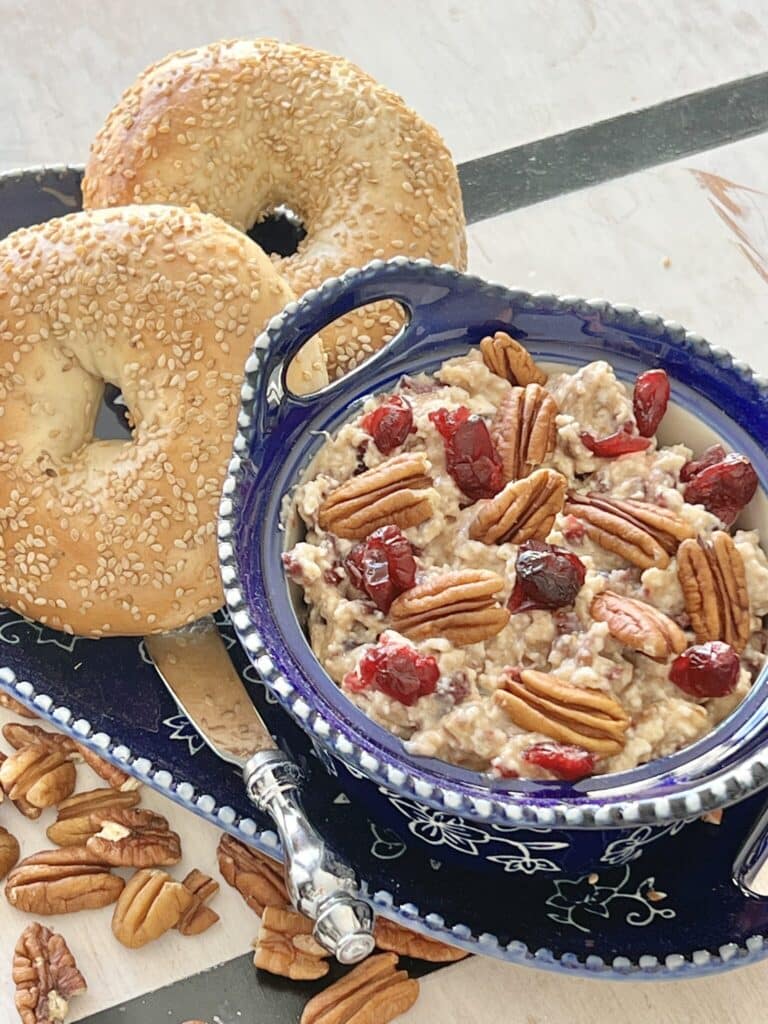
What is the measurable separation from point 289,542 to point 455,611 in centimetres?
21

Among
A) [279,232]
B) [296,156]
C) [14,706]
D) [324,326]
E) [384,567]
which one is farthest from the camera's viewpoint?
[279,232]

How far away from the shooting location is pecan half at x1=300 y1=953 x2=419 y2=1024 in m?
1.27

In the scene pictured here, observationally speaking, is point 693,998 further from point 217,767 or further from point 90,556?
point 90,556

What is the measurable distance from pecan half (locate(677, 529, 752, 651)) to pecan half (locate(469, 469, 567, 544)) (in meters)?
0.14

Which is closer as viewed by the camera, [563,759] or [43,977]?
[563,759]

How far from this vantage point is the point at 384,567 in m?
1.18

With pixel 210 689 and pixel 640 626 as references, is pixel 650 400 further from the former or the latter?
pixel 210 689

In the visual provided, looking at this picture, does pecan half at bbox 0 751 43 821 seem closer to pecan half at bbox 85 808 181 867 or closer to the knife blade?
pecan half at bbox 85 808 181 867

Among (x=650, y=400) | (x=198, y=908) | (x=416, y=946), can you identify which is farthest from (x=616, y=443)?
(x=198, y=908)

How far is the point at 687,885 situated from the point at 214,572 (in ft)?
2.06

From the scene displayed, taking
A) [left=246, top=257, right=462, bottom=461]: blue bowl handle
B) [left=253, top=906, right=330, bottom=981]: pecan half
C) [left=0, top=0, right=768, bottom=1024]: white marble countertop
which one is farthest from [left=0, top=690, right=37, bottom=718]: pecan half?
[left=0, top=0, right=768, bottom=1024]: white marble countertop

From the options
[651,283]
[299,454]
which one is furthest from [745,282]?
[299,454]

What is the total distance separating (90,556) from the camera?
55.1 inches

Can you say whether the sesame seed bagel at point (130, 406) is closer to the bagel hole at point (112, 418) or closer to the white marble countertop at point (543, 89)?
the bagel hole at point (112, 418)
